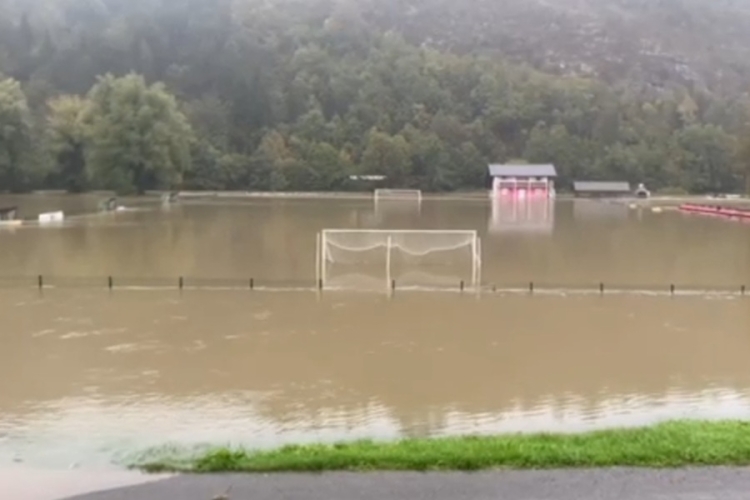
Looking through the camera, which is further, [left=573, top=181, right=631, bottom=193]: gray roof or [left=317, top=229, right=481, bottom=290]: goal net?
[left=573, top=181, right=631, bottom=193]: gray roof

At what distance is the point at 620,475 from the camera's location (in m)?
6.55

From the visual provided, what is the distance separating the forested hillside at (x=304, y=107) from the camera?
70.9 meters

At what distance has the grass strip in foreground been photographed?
22.2ft

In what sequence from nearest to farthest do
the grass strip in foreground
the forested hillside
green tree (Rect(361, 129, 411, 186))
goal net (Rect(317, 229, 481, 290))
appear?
the grass strip in foreground < goal net (Rect(317, 229, 481, 290)) < the forested hillside < green tree (Rect(361, 129, 411, 186))

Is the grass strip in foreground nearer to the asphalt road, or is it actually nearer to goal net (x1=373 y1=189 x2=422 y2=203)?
the asphalt road

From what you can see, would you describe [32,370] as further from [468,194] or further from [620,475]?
[468,194]

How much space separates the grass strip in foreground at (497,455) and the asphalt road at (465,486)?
0.15 m

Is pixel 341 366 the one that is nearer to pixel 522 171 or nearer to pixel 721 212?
pixel 721 212

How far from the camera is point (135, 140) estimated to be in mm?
68750

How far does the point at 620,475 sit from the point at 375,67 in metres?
104

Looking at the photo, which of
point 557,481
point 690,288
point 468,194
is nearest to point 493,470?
point 557,481

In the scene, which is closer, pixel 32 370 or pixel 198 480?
pixel 198 480

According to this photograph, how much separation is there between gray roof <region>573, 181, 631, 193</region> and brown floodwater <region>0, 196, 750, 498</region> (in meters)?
55.6

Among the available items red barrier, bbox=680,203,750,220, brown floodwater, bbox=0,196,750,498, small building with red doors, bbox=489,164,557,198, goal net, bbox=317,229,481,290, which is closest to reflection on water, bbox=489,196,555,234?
red barrier, bbox=680,203,750,220
